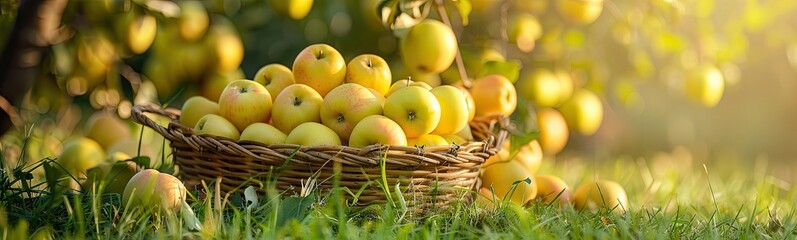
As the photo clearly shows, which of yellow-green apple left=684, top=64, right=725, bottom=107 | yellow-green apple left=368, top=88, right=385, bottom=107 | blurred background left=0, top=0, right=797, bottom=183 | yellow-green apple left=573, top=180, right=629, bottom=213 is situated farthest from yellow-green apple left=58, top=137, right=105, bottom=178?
yellow-green apple left=684, top=64, right=725, bottom=107

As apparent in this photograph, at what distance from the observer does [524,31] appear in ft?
7.89

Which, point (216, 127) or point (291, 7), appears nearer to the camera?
point (216, 127)

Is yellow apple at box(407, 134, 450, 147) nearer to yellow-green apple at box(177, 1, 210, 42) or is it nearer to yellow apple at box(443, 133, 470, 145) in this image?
yellow apple at box(443, 133, 470, 145)

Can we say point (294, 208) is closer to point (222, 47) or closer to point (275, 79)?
point (275, 79)

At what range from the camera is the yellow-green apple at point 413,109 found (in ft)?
5.40

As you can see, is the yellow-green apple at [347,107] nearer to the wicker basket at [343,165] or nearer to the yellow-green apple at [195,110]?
the wicker basket at [343,165]

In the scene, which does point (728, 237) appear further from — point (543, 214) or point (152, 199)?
point (152, 199)

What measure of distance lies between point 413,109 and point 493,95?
0.40 meters

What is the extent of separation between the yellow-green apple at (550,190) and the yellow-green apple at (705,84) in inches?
30.1

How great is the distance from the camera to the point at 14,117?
7.19 feet

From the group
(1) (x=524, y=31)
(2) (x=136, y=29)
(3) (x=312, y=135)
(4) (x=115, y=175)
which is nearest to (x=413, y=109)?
(3) (x=312, y=135)

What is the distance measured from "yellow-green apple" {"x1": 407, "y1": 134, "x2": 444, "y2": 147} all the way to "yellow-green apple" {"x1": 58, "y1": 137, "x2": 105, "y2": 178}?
30.8 inches

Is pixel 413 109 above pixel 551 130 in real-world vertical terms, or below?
above

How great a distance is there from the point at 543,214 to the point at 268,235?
1.72 feet
